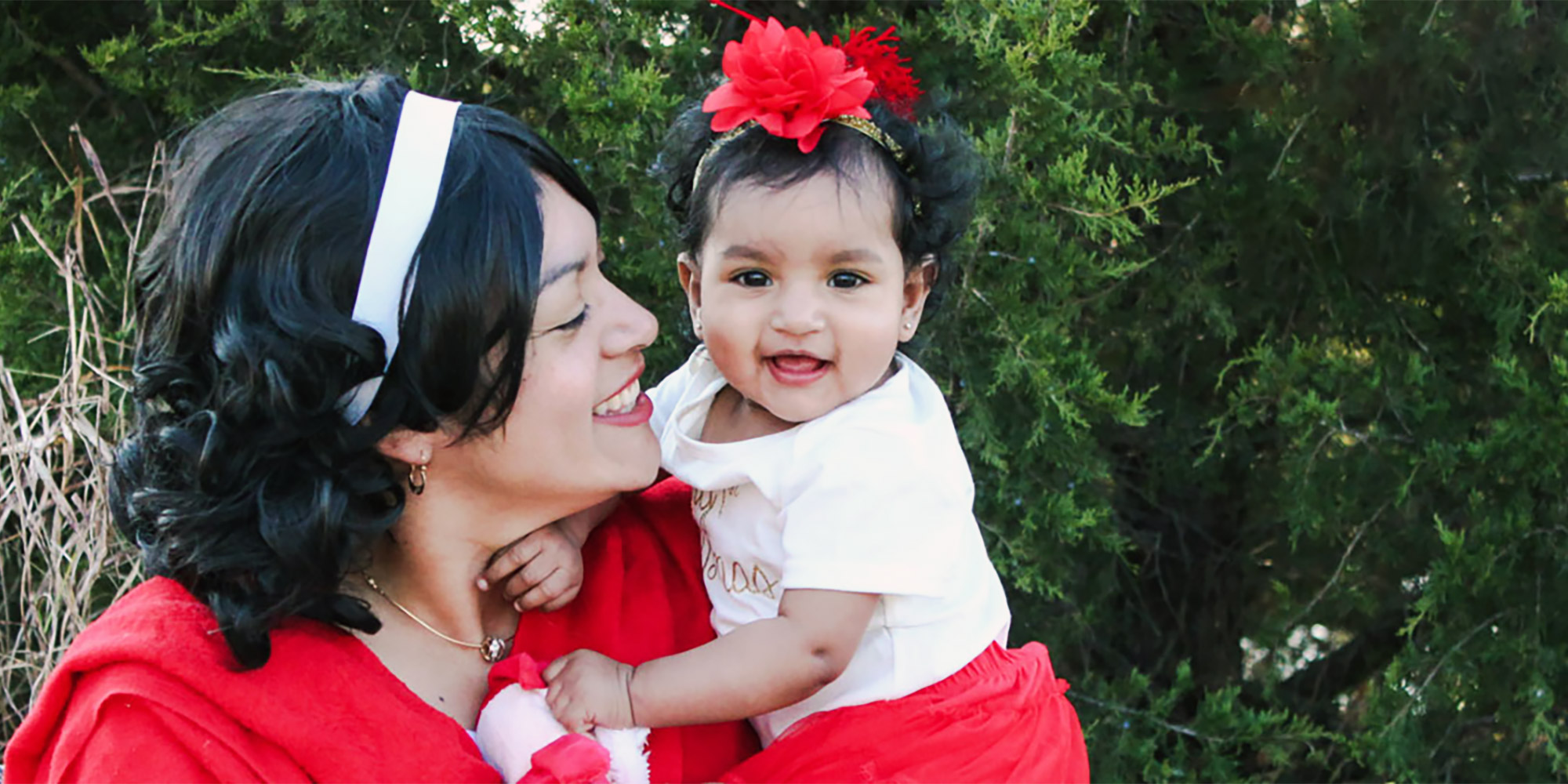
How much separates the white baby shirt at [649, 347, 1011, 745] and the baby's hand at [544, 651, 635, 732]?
0.68 feet

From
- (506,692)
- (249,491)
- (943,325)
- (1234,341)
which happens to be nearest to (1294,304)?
(1234,341)

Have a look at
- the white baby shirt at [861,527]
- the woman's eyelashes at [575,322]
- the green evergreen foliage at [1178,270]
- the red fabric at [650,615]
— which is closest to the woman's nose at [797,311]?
the white baby shirt at [861,527]

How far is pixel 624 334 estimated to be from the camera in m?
1.75

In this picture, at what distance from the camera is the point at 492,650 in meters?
1.84

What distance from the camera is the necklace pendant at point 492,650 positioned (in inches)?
72.3

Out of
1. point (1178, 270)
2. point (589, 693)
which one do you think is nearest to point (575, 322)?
point (589, 693)

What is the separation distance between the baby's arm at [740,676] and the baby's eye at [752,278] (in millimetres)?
403

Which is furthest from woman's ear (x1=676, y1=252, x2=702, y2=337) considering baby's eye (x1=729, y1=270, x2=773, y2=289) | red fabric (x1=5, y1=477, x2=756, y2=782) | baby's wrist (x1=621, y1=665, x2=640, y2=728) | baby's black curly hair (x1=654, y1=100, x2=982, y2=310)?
red fabric (x1=5, y1=477, x2=756, y2=782)

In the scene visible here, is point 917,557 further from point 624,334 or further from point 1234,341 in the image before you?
point 1234,341

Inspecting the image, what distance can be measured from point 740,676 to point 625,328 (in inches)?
18.0

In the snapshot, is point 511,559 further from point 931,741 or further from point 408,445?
point 931,741

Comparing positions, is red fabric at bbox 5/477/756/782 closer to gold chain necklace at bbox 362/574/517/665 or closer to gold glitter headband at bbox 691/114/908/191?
gold chain necklace at bbox 362/574/517/665

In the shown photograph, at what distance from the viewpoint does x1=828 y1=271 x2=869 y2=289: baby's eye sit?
5.86 feet

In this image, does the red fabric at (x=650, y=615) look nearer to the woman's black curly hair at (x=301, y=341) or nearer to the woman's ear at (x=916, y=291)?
the woman's black curly hair at (x=301, y=341)
